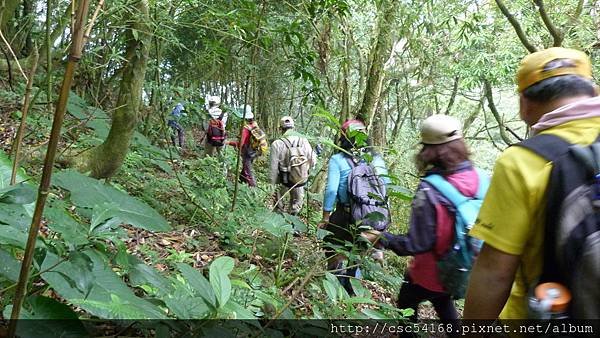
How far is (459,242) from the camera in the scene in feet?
7.00

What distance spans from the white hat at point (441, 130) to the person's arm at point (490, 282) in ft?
3.36

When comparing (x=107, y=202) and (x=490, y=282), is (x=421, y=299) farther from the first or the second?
(x=107, y=202)

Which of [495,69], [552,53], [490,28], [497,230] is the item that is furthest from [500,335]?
[490,28]

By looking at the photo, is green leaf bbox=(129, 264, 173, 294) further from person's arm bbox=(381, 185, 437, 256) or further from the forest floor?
the forest floor

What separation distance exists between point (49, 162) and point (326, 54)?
6004 mm

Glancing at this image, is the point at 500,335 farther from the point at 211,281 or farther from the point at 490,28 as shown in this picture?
the point at 490,28

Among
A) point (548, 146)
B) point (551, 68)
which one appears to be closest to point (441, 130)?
point (551, 68)

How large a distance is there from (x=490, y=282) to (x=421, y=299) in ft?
4.39

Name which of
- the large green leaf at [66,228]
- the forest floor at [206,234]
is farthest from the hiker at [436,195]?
the large green leaf at [66,228]

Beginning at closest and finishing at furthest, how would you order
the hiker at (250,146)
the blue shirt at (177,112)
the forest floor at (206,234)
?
the forest floor at (206,234), the blue shirt at (177,112), the hiker at (250,146)

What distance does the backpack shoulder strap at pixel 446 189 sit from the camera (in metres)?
2.14

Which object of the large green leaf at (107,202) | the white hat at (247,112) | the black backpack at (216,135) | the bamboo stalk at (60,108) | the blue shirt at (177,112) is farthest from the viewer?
the black backpack at (216,135)

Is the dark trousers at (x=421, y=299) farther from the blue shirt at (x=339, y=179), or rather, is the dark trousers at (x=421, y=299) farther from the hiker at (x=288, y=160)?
the hiker at (x=288, y=160)

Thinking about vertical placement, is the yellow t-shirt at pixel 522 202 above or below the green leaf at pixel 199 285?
above
